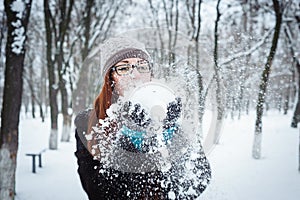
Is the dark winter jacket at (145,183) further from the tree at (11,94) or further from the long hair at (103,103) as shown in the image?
the tree at (11,94)

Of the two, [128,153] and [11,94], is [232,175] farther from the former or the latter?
[128,153]

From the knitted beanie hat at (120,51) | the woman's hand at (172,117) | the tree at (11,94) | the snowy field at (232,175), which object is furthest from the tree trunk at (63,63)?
the woman's hand at (172,117)

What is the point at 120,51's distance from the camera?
1021mm

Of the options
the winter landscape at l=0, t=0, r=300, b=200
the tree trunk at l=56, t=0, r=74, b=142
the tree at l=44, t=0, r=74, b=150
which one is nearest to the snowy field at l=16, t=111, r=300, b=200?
the winter landscape at l=0, t=0, r=300, b=200

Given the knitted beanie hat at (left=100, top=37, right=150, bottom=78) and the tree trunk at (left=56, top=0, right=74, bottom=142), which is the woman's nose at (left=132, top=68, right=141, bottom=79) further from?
the tree trunk at (left=56, top=0, right=74, bottom=142)

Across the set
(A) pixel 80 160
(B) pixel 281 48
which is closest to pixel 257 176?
(A) pixel 80 160

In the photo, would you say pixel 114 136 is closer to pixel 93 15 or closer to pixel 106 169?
pixel 106 169

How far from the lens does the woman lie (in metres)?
0.82

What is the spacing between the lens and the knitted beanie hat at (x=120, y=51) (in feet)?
3.26

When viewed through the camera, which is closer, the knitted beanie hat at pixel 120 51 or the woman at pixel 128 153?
the woman at pixel 128 153

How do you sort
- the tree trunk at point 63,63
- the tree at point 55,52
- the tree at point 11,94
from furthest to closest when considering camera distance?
the tree trunk at point 63,63 → the tree at point 55,52 → the tree at point 11,94

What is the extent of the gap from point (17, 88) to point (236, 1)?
8712 mm

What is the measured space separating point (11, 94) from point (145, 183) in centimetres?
346

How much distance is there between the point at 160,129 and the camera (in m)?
0.80
